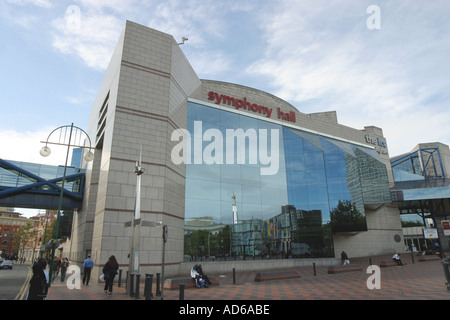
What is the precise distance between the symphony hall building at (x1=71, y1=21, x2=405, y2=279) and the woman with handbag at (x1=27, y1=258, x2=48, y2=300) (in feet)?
21.2

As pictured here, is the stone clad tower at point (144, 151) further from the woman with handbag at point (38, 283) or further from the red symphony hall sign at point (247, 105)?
the woman with handbag at point (38, 283)

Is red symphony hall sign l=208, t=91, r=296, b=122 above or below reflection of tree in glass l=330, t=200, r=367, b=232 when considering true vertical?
above

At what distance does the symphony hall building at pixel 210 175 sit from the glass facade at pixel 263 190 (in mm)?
105

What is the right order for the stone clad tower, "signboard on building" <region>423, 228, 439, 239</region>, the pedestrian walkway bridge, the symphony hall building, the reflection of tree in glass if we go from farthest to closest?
the reflection of tree in glass < the pedestrian walkway bridge < "signboard on building" <region>423, 228, 439, 239</region> < the symphony hall building < the stone clad tower

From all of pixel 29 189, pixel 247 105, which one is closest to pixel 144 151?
pixel 247 105

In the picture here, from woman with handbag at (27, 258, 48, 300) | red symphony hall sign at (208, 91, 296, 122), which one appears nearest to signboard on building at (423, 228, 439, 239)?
red symphony hall sign at (208, 91, 296, 122)

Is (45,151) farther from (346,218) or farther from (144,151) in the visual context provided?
(346,218)

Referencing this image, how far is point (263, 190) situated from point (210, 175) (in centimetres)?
587

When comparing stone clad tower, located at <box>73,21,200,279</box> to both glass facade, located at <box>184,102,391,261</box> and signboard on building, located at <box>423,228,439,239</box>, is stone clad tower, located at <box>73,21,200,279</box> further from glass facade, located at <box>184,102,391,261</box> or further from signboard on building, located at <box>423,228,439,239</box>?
signboard on building, located at <box>423,228,439,239</box>

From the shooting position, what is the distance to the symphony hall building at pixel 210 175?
18516 mm

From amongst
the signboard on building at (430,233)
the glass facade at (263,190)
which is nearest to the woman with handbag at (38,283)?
the glass facade at (263,190)

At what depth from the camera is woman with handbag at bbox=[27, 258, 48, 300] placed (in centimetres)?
706

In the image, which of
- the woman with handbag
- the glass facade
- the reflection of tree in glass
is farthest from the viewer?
the reflection of tree in glass

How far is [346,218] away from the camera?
99.7 feet
